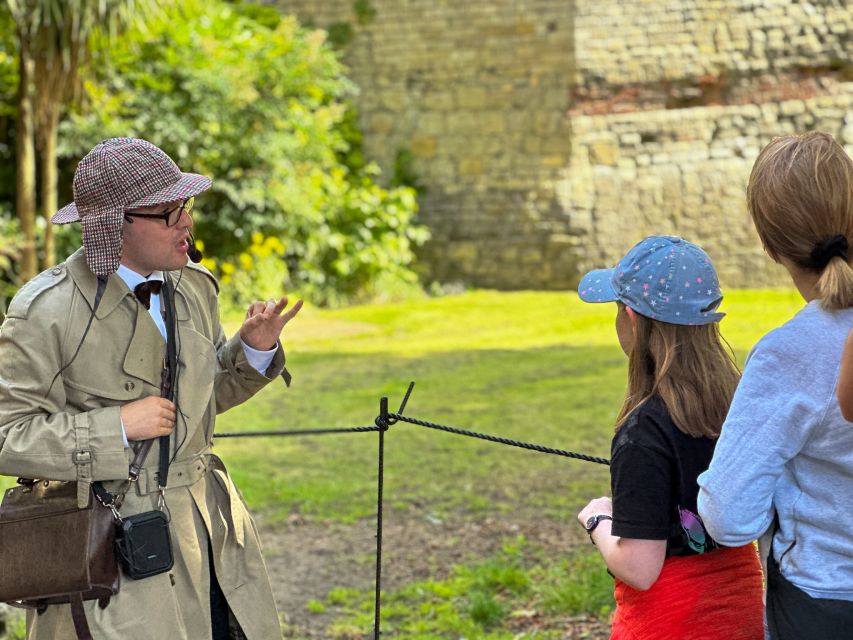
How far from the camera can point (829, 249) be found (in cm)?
193

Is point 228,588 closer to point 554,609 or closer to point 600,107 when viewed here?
point 554,609

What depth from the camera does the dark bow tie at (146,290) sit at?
8.75 feet

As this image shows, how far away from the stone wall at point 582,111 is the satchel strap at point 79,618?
1207cm

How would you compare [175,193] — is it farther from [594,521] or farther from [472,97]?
[472,97]

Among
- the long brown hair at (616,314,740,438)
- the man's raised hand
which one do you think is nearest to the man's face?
the man's raised hand

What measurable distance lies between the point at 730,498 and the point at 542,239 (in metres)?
12.6

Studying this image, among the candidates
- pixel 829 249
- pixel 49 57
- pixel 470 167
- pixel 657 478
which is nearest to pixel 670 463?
pixel 657 478

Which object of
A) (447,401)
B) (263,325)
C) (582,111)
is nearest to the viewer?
(263,325)

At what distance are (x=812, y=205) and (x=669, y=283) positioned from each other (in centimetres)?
37

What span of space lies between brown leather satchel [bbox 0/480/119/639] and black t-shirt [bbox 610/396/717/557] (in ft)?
3.47

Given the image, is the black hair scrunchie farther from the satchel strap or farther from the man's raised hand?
the satchel strap

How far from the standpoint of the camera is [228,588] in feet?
8.98

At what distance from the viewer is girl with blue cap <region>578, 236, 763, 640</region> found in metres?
2.16

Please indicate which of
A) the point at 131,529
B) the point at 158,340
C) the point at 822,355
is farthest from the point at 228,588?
the point at 822,355
